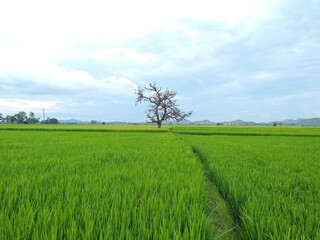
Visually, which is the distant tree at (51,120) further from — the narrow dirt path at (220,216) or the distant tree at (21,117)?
the narrow dirt path at (220,216)

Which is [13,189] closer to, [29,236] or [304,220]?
[29,236]

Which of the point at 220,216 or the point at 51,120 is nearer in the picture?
the point at 220,216

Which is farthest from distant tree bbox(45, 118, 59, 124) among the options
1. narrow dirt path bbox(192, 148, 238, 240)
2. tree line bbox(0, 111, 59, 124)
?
narrow dirt path bbox(192, 148, 238, 240)

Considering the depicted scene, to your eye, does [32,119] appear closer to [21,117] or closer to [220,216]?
[21,117]

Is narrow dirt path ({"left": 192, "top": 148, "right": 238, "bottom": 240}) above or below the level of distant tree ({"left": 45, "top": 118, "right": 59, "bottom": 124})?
below

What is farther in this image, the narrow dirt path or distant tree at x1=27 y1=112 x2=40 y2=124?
distant tree at x1=27 y1=112 x2=40 y2=124

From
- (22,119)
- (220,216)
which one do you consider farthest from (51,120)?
(220,216)

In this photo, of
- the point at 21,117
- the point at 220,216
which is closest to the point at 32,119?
the point at 21,117

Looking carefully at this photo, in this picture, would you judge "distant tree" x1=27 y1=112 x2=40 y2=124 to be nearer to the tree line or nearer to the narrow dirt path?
the tree line

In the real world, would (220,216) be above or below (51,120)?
below

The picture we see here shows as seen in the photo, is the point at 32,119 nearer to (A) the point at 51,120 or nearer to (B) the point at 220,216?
(A) the point at 51,120

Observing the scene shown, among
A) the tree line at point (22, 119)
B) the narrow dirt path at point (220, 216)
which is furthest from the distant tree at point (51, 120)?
the narrow dirt path at point (220, 216)

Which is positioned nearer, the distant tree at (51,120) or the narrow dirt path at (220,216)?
the narrow dirt path at (220,216)

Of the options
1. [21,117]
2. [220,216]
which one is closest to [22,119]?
[21,117]
